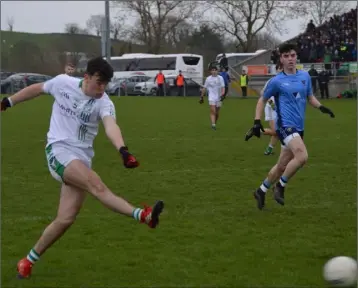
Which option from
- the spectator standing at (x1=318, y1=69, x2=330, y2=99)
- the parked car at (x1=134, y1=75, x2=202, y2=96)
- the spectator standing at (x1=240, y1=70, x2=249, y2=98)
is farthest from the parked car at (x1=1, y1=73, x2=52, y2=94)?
the spectator standing at (x1=318, y1=69, x2=330, y2=99)

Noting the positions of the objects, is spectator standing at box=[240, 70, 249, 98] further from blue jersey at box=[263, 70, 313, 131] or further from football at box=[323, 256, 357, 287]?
football at box=[323, 256, 357, 287]

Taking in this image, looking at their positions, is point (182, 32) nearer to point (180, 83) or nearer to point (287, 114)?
point (180, 83)

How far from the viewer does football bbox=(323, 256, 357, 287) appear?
5.38 metres

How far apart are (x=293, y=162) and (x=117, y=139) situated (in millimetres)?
3746

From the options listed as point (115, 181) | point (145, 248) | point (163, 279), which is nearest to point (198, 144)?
point (115, 181)

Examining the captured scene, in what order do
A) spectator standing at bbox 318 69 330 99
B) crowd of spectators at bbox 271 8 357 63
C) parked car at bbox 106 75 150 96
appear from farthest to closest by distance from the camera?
parked car at bbox 106 75 150 96
crowd of spectators at bbox 271 8 357 63
spectator standing at bbox 318 69 330 99

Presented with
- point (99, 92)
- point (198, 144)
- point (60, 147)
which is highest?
point (99, 92)

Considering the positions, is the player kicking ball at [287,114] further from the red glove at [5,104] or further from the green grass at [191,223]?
the red glove at [5,104]

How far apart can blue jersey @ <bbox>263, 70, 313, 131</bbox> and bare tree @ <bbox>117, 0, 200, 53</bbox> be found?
137 feet

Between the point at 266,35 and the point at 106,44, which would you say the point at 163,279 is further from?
the point at 266,35

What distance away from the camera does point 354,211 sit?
8680mm

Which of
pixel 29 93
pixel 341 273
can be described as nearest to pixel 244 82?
pixel 29 93

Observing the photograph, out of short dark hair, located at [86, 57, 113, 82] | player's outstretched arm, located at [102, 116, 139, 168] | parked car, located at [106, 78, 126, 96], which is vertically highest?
short dark hair, located at [86, 57, 113, 82]

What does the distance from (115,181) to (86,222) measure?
3.09 meters
